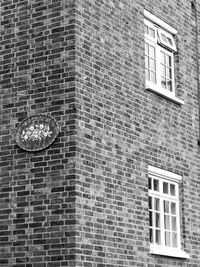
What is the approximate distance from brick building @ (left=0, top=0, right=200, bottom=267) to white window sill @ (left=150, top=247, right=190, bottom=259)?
25mm

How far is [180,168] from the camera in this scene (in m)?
13.2

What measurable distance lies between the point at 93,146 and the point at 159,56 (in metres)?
3.47

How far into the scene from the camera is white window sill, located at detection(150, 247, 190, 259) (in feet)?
38.6

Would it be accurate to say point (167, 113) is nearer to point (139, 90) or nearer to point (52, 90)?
point (139, 90)

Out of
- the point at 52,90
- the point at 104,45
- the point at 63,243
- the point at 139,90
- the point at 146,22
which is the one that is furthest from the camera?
the point at 146,22

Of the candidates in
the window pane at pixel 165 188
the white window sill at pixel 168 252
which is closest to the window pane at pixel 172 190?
the window pane at pixel 165 188

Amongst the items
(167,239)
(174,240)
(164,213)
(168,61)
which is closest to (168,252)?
(167,239)

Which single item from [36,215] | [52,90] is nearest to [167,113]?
[52,90]

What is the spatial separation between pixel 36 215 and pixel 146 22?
4980mm

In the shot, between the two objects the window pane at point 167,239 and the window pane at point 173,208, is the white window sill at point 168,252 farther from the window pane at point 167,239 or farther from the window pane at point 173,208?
the window pane at point 173,208

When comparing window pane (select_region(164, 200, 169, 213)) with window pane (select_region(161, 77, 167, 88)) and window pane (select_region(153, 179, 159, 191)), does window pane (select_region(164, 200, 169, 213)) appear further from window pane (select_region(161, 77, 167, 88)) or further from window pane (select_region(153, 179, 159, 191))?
window pane (select_region(161, 77, 167, 88))

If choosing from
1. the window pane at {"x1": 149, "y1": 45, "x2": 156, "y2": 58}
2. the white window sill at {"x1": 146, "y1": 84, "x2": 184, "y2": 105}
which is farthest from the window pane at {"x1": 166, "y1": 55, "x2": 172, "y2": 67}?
the white window sill at {"x1": 146, "y1": 84, "x2": 184, "y2": 105}

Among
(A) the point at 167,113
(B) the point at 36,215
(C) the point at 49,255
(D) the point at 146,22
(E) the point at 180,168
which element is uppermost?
(D) the point at 146,22

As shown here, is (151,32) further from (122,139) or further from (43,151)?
(43,151)
